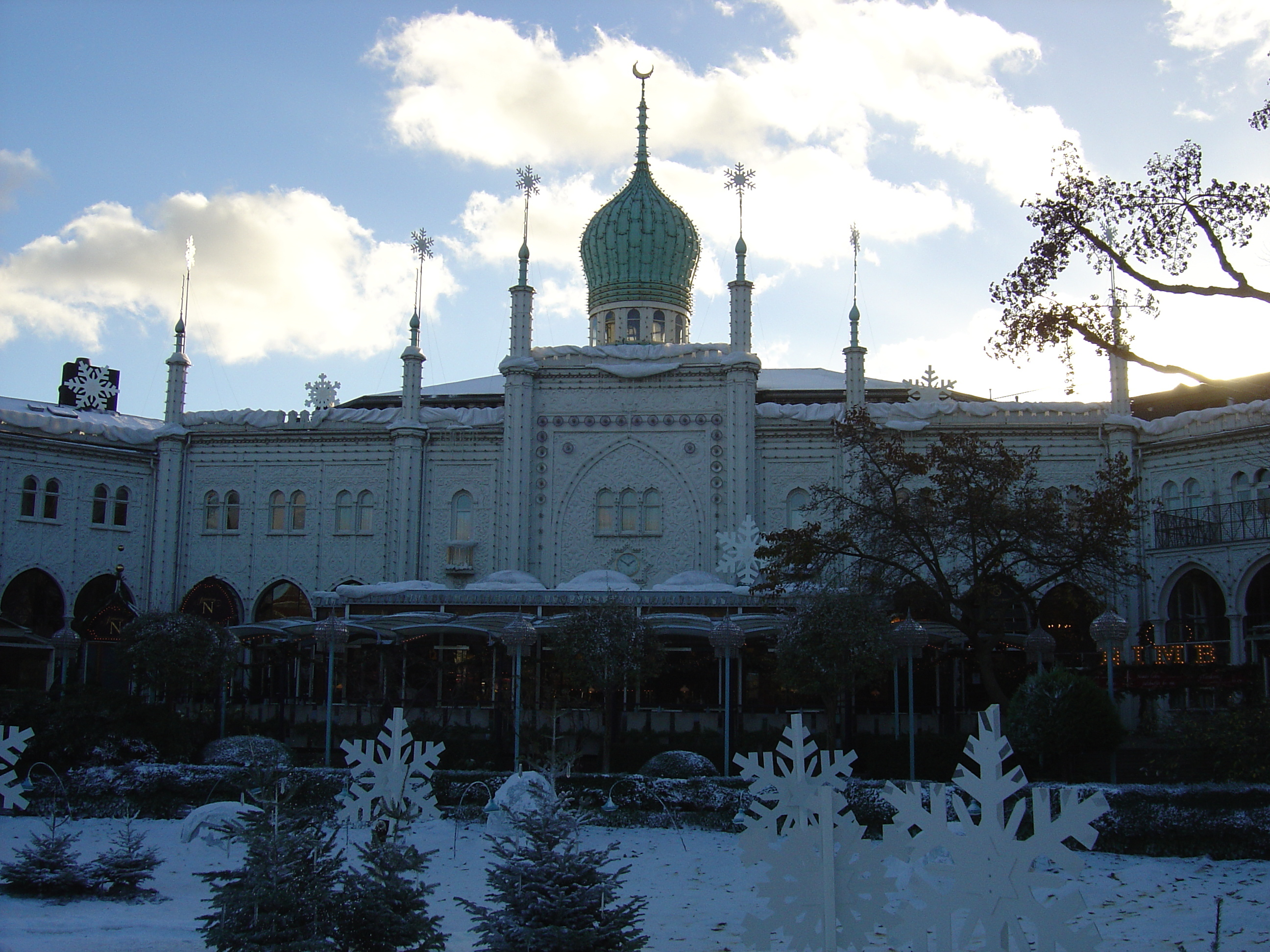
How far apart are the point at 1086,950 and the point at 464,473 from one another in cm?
3061

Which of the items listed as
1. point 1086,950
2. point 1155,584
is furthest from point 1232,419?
point 1086,950

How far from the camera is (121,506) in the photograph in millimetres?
37375

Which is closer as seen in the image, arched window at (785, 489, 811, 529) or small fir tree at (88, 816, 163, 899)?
small fir tree at (88, 816, 163, 899)

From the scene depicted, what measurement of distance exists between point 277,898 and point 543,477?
87.4 ft

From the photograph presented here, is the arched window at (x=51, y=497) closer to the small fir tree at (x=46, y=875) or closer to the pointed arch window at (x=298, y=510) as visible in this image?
the pointed arch window at (x=298, y=510)

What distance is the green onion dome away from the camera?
127ft

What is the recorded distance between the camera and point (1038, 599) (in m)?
32.3

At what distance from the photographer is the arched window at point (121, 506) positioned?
3722cm

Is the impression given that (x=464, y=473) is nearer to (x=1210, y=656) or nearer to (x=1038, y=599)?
(x=1038, y=599)

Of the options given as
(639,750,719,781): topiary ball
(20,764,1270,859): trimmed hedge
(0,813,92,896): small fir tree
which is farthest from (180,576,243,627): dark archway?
(0,813,92,896): small fir tree

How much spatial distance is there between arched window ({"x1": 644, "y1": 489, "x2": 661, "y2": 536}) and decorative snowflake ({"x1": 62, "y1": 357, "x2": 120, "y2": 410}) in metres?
19.9

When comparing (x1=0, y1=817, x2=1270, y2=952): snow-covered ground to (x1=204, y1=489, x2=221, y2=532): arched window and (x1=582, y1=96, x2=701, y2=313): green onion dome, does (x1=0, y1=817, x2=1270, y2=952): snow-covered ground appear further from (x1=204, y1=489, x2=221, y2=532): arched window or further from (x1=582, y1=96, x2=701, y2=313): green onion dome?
(x1=582, y1=96, x2=701, y2=313): green onion dome

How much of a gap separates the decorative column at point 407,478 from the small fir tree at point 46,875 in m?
22.5

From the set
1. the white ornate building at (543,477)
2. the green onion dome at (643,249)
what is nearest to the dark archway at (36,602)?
the white ornate building at (543,477)
